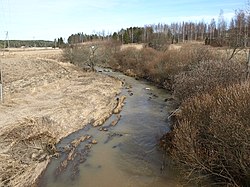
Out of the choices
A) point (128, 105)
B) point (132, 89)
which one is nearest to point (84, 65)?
point (132, 89)

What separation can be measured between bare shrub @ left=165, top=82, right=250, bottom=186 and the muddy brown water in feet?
6.80

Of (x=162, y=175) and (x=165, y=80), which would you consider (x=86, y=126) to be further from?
(x=165, y=80)

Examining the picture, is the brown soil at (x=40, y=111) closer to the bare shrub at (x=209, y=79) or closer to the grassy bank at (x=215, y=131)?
the grassy bank at (x=215, y=131)

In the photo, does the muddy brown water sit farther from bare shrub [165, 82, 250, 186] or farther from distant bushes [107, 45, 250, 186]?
bare shrub [165, 82, 250, 186]

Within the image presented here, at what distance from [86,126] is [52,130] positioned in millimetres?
3435

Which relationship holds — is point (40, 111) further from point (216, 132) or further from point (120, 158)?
point (216, 132)

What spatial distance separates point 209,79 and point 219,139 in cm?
792

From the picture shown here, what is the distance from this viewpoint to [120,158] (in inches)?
699

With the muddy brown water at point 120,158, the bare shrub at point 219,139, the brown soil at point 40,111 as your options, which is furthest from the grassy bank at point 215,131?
the brown soil at point 40,111

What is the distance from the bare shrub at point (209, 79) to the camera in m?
19.3

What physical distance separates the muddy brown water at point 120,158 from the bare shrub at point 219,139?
207cm

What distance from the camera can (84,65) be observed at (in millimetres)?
57125

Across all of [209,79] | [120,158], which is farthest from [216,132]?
[209,79]

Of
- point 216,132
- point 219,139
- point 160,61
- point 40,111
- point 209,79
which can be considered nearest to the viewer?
point 219,139
